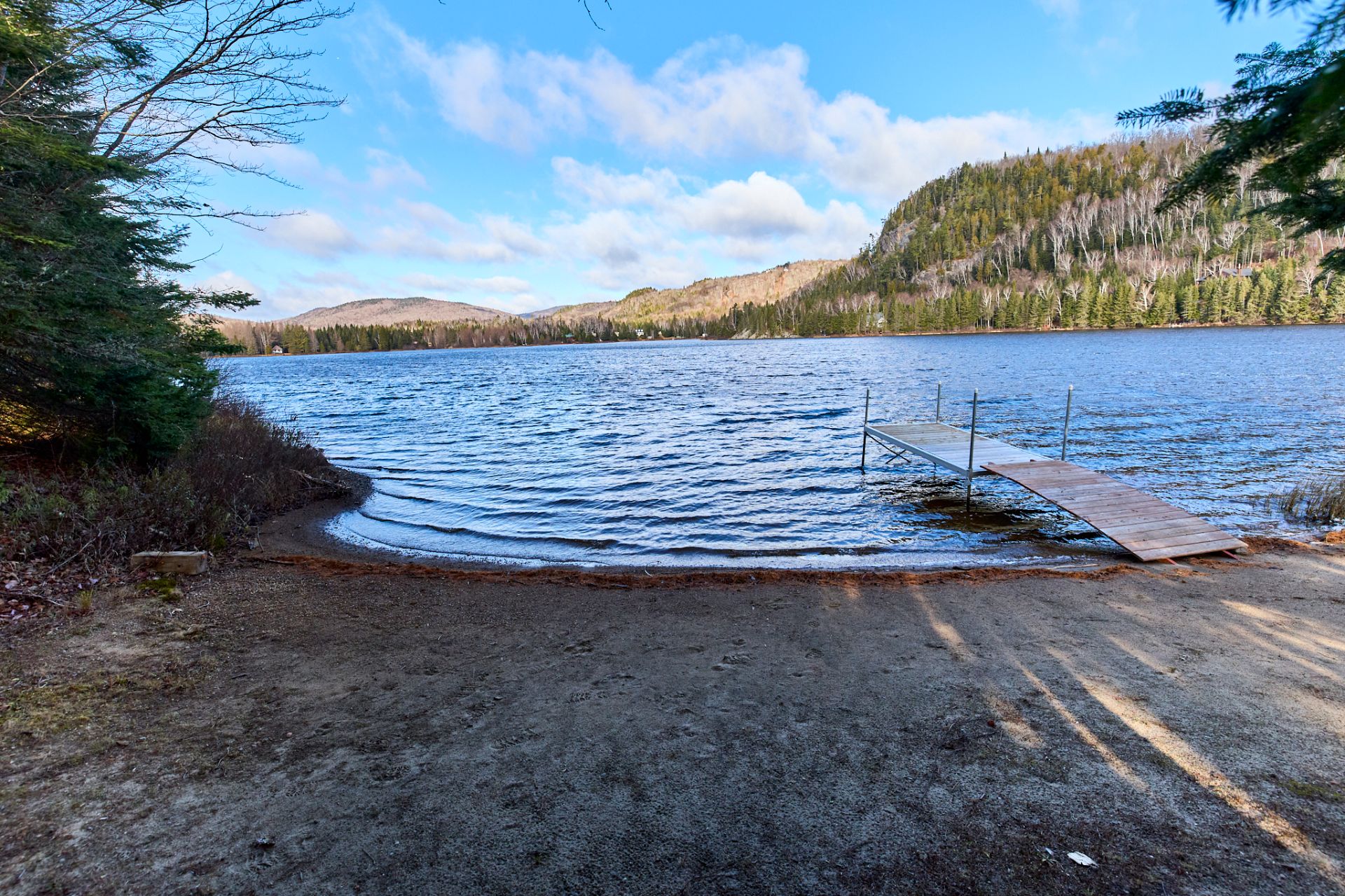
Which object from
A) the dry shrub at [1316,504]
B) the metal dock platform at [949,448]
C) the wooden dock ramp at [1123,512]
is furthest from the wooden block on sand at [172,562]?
the dry shrub at [1316,504]

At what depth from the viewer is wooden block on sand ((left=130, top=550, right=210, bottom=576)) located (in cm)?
788

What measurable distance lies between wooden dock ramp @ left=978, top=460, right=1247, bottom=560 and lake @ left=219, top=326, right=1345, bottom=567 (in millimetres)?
595

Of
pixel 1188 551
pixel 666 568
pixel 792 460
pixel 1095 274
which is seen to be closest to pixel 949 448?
pixel 792 460

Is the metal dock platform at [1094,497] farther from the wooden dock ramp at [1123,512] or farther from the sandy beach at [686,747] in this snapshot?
the sandy beach at [686,747]

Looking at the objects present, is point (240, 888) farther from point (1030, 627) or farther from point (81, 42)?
point (81, 42)

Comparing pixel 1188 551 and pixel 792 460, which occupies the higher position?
pixel 1188 551

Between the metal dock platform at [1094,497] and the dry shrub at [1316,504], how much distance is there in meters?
3.14

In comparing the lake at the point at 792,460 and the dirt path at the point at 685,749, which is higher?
the dirt path at the point at 685,749

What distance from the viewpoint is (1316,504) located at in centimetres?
1167

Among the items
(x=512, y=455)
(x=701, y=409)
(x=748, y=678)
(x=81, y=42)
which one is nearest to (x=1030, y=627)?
(x=748, y=678)

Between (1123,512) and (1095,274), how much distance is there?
15011 centimetres

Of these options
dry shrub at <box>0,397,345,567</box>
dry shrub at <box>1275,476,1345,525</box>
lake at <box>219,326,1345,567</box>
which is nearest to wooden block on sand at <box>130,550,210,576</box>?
dry shrub at <box>0,397,345,567</box>

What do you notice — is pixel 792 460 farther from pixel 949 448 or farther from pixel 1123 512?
pixel 1123 512

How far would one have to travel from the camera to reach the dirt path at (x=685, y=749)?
3.29 m
